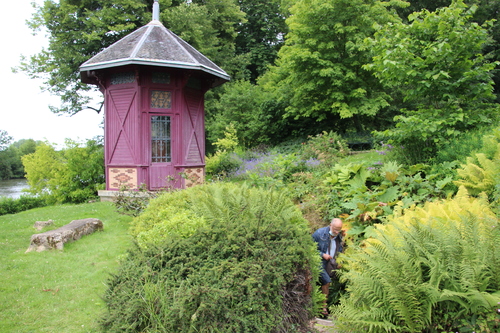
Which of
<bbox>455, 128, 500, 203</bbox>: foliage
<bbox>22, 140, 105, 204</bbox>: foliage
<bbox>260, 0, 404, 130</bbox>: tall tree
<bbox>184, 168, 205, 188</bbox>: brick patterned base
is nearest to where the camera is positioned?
<bbox>455, 128, 500, 203</bbox>: foliage

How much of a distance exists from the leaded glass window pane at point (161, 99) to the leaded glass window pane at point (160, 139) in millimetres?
357

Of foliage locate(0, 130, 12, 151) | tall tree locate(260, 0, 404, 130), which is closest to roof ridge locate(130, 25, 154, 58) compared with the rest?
tall tree locate(260, 0, 404, 130)

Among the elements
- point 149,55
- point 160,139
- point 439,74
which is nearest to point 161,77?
point 149,55

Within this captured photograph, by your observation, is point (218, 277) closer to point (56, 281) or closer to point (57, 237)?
point (56, 281)

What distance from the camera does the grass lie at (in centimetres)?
384

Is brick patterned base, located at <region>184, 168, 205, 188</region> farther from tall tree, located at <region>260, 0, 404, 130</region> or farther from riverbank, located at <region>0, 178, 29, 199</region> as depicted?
riverbank, located at <region>0, 178, 29, 199</region>

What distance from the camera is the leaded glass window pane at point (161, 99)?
1117 centimetres

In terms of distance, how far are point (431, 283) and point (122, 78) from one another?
10.9m

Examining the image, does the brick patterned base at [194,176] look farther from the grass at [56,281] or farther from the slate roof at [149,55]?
the grass at [56,281]

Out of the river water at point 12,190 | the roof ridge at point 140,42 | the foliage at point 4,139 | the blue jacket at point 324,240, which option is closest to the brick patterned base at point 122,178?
the roof ridge at point 140,42

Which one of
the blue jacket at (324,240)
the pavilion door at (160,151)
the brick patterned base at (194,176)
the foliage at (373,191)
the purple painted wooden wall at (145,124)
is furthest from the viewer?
the brick patterned base at (194,176)

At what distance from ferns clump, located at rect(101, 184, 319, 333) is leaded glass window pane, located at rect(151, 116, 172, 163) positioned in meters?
7.67

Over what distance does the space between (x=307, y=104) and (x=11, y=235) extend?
1510 centimetres

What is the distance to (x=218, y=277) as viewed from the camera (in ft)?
9.61
